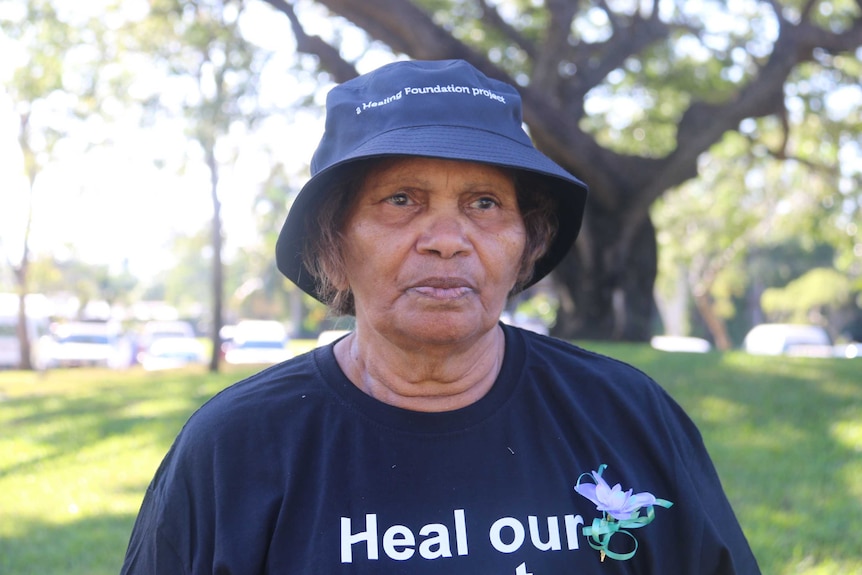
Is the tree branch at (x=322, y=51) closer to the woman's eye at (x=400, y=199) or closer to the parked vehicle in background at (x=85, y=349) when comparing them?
the woman's eye at (x=400, y=199)

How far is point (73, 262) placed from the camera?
53.1m

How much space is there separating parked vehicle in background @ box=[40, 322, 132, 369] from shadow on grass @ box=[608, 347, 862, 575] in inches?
1073

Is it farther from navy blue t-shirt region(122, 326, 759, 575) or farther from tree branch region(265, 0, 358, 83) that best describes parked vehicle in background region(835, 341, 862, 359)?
navy blue t-shirt region(122, 326, 759, 575)

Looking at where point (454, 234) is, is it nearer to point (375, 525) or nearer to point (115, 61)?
point (375, 525)

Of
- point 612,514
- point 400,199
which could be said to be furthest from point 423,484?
point 400,199

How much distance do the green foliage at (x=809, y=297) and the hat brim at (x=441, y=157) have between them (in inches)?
1624

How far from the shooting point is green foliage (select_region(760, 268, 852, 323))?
4384 centimetres

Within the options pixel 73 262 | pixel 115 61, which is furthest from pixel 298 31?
pixel 73 262

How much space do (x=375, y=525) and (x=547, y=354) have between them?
64cm

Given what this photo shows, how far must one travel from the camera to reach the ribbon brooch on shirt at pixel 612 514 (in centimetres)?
210

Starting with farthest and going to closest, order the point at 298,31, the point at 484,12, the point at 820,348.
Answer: the point at 820,348 → the point at 484,12 → the point at 298,31

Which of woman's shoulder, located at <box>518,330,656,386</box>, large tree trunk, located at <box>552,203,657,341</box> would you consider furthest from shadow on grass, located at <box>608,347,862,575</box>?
large tree trunk, located at <box>552,203,657,341</box>

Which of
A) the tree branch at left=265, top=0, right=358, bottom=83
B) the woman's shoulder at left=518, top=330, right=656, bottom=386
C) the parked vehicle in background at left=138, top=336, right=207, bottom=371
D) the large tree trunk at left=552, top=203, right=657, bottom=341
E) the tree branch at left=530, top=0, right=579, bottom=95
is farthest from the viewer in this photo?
the parked vehicle in background at left=138, top=336, right=207, bottom=371

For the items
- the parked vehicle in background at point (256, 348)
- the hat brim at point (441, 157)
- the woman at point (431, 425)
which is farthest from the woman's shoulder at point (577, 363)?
the parked vehicle in background at point (256, 348)
